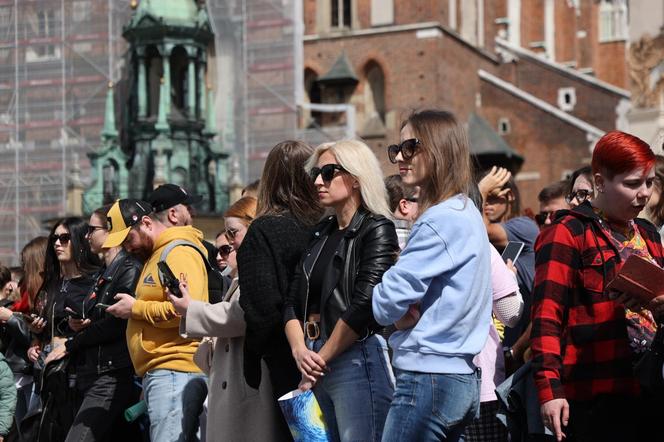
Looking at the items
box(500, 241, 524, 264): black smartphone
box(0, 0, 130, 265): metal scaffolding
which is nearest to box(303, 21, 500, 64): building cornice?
box(0, 0, 130, 265): metal scaffolding

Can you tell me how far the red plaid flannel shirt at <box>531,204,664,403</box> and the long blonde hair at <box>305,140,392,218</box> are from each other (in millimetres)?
793

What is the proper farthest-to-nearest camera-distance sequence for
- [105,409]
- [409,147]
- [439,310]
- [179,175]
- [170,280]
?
[179,175] < [105,409] < [170,280] < [409,147] < [439,310]

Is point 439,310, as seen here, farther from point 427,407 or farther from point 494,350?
point 494,350

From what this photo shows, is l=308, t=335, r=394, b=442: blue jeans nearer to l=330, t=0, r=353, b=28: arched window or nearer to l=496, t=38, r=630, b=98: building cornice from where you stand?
l=330, t=0, r=353, b=28: arched window

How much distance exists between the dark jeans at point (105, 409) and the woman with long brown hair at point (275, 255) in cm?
151

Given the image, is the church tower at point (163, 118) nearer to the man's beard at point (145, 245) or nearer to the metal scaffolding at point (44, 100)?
the metal scaffolding at point (44, 100)

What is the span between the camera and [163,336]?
622 cm

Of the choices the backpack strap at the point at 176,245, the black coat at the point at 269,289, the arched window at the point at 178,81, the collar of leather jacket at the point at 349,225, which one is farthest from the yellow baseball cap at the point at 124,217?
the arched window at the point at 178,81

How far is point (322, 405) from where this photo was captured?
4910 mm

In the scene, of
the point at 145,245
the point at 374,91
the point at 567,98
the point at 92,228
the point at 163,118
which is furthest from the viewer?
the point at 567,98

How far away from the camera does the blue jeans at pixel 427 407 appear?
172 inches

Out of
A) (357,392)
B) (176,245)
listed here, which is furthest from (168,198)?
(357,392)

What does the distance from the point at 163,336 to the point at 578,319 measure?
2.45 m

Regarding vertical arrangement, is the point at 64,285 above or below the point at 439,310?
below
